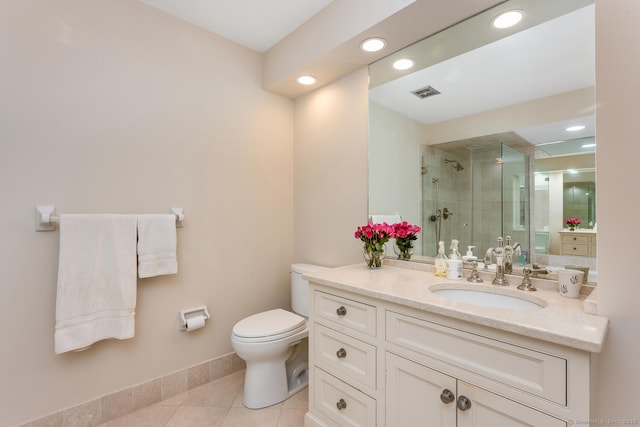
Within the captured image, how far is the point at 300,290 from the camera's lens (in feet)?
7.12

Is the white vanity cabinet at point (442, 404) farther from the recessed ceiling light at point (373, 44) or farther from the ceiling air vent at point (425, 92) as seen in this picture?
the recessed ceiling light at point (373, 44)

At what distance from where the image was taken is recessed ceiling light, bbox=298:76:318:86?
2141mm

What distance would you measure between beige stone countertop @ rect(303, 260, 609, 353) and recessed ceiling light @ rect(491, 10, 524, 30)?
48.8 inches

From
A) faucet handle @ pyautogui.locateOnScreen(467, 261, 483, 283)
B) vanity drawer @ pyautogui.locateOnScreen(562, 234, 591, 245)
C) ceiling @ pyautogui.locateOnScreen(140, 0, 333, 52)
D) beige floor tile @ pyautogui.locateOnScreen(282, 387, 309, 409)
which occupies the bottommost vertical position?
beige floor tile @ pyautogui.locateOnScreen(282, 387, 309, 409)

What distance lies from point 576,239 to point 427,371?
0.87 m

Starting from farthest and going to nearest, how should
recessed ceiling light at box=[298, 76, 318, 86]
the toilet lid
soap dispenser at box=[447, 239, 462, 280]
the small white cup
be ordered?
1. recessed ceiling light at box=[298, 76, 318, 86]
2. the toilet lid
3. soap dispenser at box=[447, 239, 462, 280]
4. the small white cup

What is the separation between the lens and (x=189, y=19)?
1.95 metres

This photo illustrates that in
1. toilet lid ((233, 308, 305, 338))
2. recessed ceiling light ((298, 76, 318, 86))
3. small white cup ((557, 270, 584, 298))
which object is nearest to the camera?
small white cup ((557, 270, 584, 298))

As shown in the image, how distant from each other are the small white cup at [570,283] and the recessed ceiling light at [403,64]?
1.38m

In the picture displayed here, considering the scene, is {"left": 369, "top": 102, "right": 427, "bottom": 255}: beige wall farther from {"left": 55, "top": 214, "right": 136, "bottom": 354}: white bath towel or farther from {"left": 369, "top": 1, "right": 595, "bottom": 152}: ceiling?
{"left": 55, "top": 214, "right": 136, "bottom": 354}: white bath towel

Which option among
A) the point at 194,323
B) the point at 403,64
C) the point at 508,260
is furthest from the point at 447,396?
the point at 403,64

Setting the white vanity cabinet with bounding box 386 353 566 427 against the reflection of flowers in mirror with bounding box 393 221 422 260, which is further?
the reflection of flowers in mirror with bounding box 393 221 422 260

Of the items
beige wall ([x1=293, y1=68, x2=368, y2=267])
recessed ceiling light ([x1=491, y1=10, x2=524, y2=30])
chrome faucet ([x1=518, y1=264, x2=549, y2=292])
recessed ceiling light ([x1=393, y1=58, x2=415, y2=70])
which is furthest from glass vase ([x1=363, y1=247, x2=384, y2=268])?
recessed ceiling light ([x1=491, y1=10, x2=524, y2=30])

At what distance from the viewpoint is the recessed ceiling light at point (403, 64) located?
1802 mm
